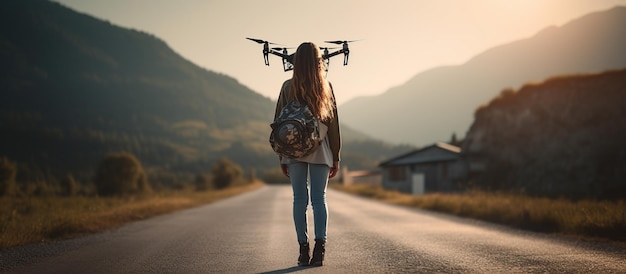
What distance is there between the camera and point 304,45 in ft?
15.7

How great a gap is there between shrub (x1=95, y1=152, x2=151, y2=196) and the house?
26428 mm

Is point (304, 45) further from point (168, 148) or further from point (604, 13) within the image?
point (604, 13)

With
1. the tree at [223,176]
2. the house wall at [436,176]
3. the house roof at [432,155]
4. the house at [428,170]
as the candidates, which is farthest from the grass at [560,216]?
the tree at [223,176]

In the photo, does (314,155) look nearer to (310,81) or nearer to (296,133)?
(296,133)

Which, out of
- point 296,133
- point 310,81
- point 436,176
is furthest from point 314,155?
point 436,176

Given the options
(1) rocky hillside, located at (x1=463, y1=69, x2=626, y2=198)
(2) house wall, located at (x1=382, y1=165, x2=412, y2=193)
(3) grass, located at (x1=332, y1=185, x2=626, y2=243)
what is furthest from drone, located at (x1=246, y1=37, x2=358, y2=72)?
(2) house wall, located at (x1=382, y1=165, x2=412, y2=193)

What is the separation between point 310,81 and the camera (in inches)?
185

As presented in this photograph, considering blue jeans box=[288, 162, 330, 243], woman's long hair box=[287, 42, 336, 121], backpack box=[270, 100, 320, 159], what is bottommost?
blue jeans box=[288, 162, 330, 243]

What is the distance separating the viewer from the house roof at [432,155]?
136ft

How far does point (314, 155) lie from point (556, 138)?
29.4 m

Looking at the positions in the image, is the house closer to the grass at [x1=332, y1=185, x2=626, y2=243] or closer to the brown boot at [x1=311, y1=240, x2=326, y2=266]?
the grass at [x1=332, y1=185, x2=626, y2=243]

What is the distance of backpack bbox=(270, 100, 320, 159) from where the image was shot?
4.50m

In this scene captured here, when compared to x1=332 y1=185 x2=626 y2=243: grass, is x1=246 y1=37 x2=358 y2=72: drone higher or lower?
higher

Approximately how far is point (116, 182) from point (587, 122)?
4616cm
